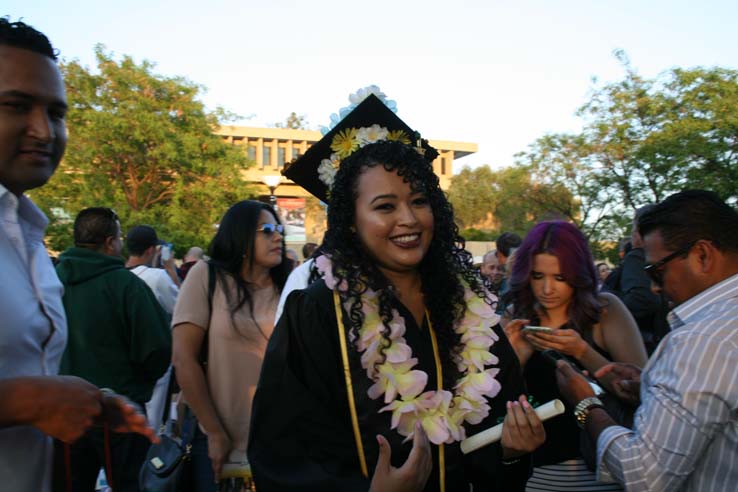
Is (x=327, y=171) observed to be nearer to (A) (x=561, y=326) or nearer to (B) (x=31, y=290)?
(B) (x=31, y=290)

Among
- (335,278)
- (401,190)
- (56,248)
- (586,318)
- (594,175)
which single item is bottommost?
(56,248)

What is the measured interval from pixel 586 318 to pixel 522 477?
121 centimetres

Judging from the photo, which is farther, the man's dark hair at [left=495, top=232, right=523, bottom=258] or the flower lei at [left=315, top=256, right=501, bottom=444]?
the man's dark hair at [left=495, top=232, right=523, bottom=258]

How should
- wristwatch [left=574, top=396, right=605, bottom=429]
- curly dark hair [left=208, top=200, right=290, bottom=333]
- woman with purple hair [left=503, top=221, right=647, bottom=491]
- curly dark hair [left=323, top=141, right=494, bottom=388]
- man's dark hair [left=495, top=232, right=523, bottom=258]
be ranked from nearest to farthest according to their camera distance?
curly dark hair [left=323, top=141, right=494, bottom=388], wristwatch [left=574, top=396, right=605, bottom=429], woman with purple hair [left=503, top=221, right=647, bottom=491], curly dark hair [left=208, top=200, right=290, bottom=333], man's dark hair [left=495, top=232, right=523, bottom=258]

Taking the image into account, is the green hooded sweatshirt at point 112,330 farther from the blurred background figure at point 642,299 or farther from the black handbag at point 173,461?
the blurred background figure at point 642,299

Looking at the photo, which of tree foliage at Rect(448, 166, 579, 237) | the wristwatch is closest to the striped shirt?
the wristwatch

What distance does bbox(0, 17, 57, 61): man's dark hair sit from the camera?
5.86 feet

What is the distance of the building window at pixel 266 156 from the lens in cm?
6213

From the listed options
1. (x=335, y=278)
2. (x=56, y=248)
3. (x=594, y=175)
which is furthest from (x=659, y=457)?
(x=56, y=248)

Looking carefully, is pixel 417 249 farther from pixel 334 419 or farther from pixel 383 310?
pixel 334 419

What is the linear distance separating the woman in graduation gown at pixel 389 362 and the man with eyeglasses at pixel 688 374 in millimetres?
379

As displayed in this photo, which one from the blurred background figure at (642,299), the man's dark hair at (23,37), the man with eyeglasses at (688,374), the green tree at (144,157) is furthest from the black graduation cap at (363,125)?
the green tree at (144,157)

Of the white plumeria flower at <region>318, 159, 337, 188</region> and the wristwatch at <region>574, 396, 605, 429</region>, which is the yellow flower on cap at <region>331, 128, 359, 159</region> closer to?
the white plumeria flower at <region>318, 159, 337, 188</region>

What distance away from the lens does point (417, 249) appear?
2.31 m
